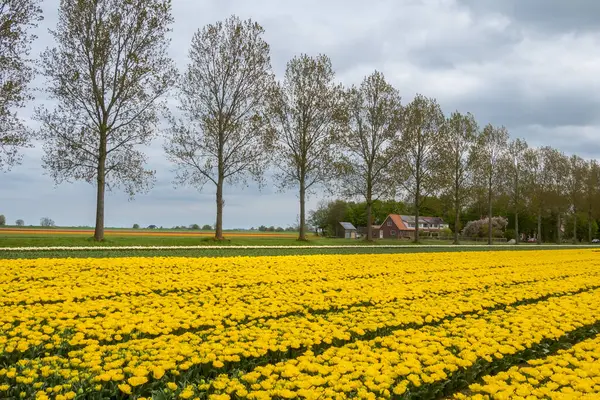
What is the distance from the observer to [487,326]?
756cm

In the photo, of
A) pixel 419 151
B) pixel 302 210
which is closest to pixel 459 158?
pixel 419 151

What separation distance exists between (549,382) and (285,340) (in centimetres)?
310

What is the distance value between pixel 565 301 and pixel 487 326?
3.77m

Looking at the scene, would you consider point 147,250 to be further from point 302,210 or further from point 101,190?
point 302,210

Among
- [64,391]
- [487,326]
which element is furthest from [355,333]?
[64,391]

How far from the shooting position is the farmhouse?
309 feet

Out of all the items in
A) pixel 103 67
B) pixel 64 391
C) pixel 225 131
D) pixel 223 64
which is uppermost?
pixel 223 64

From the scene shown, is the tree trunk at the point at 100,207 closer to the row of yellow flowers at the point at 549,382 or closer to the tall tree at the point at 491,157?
the row of yellow flowers at the point at 549,382

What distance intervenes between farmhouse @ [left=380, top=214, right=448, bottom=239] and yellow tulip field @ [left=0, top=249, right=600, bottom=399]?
82.4 metres

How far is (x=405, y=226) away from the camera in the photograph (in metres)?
95.9

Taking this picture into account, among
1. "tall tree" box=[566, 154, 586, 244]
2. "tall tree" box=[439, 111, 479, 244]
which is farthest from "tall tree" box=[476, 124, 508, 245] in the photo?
"tall tree" box=[566, 154, 586, 244]

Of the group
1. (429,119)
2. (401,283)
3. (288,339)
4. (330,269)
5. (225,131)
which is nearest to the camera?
(288,339)

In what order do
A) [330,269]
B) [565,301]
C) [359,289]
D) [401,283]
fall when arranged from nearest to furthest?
[565,301] < [359,289] < [401,283] < [330,269]

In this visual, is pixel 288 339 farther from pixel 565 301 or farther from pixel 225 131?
pixel 225 131
